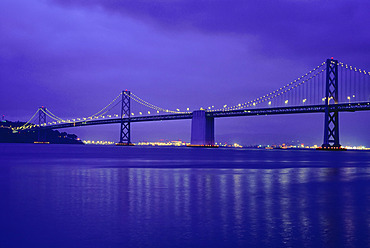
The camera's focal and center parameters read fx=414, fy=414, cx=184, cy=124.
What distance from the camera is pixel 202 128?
262ft

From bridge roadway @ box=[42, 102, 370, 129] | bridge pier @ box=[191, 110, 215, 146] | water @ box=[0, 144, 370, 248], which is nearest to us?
water @ box=[0, 144, 370, 248]

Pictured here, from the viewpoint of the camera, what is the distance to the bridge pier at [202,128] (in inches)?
3123

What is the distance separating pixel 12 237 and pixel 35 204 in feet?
11.3

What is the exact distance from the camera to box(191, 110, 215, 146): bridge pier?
7931 cm

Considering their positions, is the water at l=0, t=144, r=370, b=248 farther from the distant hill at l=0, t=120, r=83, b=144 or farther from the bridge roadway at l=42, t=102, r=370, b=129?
the distant hill at l=0, t=120, r=83, b=144

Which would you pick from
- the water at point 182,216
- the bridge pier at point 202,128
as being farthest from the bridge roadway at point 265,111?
the water at point 182,216

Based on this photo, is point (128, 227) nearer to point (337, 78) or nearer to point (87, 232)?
point (87, 232)

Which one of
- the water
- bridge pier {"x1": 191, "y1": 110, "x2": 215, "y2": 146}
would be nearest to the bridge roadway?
bridge pier {"x1": 191, "y1": 110, "x2": 215, "y2": 146}

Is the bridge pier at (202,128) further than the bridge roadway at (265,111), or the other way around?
the bridge pier at (202,128)

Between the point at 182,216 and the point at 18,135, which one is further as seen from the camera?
the point at 18,135

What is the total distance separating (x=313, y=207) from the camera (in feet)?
31.4

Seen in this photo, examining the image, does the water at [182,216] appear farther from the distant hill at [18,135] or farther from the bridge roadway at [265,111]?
the distant hill at [18,135]

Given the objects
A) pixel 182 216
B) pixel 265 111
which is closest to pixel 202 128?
pixel 265 111

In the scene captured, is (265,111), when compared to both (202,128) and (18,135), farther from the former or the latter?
(18,135)
